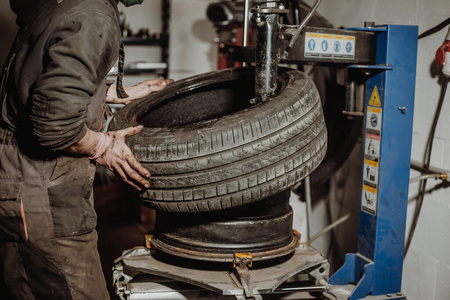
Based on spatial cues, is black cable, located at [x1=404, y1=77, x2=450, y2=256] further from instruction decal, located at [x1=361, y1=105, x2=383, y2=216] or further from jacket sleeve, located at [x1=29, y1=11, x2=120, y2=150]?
jacket sleeve, located at [x1=29, y1=11, x2=120, y2=150]

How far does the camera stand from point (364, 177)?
1935mm

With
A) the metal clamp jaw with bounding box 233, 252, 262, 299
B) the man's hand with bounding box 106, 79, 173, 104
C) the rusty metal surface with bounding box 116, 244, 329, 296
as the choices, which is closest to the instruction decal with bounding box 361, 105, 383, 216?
the rusty metal surface with bounding box 116, 244, 329, 296

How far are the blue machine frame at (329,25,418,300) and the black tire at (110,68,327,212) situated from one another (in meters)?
0.38

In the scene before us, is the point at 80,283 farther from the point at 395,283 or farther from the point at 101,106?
the point at 395,283

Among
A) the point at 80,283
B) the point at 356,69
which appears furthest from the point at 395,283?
the point at 80,283

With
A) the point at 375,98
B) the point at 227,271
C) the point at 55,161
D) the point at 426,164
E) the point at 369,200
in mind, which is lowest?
the point at 227,271

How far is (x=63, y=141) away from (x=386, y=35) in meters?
1.19

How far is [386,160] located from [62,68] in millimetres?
1213

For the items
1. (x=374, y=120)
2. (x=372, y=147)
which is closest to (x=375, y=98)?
(x=374, y=120)

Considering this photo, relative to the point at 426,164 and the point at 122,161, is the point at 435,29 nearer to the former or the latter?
the point at 426,164

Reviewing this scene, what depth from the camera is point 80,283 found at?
1541 millimetres

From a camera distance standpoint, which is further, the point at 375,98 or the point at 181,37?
the point at 181,37

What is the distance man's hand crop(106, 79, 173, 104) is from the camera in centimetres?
196

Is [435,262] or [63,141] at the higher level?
[63,141]
